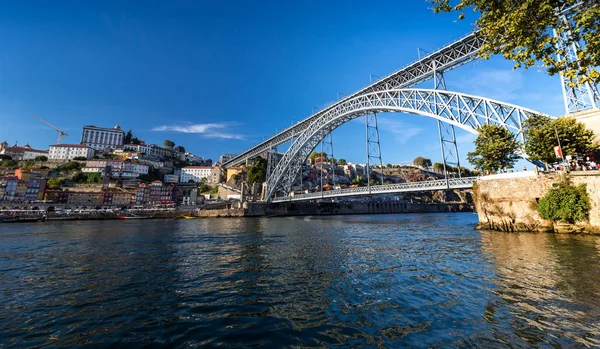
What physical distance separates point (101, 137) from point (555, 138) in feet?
382

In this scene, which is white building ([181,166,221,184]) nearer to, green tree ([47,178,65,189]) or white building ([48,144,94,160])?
white building ([48,144,94,160])

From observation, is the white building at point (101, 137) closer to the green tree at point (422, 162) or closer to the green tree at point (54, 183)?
the green tree at point (54, 183)

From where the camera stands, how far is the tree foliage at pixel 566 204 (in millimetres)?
12820

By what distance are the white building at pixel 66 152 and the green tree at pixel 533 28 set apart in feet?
321

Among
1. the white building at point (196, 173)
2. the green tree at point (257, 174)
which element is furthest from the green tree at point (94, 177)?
the green tree at point (257, 174)

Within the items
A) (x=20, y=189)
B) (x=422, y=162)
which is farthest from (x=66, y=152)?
(x=422, y=162)

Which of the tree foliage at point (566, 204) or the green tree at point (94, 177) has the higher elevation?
the green tree at point (94, 177)

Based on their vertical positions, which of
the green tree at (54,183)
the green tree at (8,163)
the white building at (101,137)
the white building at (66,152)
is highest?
the white building at (101,137)

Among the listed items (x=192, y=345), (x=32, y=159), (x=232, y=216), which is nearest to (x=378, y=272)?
(x=192, y=345)

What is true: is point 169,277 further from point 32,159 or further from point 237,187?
point 32,159

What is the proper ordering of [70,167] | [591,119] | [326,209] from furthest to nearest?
1. [70,167]
2. [326,209]
3. [591,119]

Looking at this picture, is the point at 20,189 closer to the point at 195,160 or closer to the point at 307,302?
the point at 195,160

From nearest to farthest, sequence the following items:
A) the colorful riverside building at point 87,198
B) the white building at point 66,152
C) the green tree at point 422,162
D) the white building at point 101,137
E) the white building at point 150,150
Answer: the colorful riverside building at point 87,198
the white building at point 66,152
the white building at point 150,150
the white building at point 101,137
the green tree at point 422,162

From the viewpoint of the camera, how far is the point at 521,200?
50.3 feet
